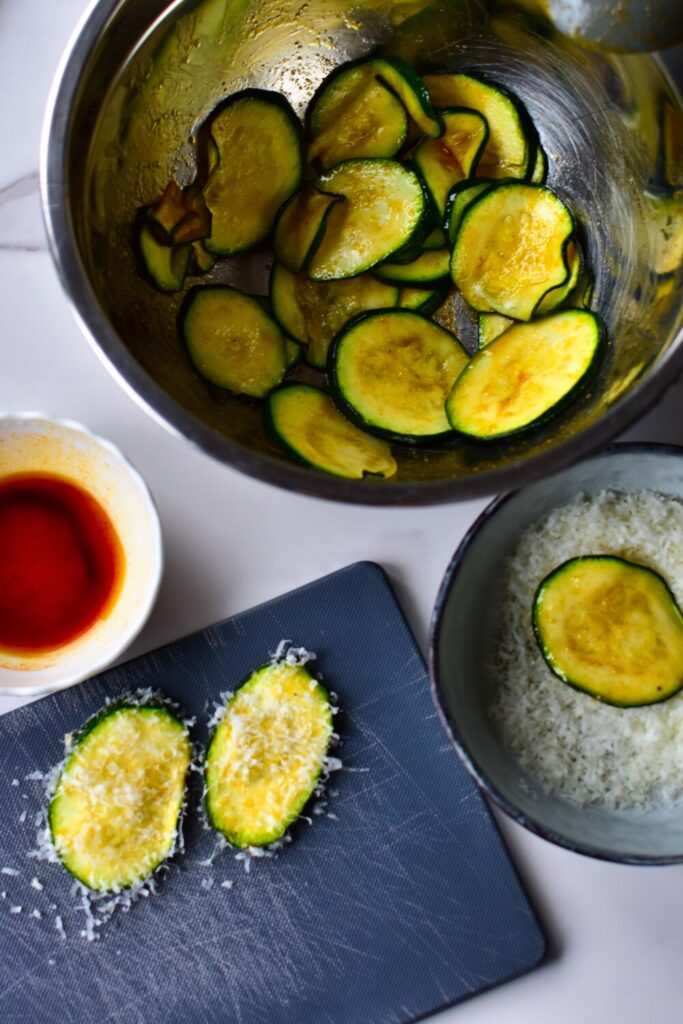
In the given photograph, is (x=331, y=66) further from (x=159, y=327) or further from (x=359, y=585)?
(x=359, y=585)

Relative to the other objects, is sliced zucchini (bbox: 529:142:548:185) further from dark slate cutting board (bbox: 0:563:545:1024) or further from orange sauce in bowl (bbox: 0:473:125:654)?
orange sauce in bowl (bbox: 0:473:125:654)

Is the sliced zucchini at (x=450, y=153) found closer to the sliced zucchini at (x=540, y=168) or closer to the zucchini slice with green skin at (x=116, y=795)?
the sliced zucchini at (x=540, y=168)

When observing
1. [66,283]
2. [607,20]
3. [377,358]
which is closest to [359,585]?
[377,358]

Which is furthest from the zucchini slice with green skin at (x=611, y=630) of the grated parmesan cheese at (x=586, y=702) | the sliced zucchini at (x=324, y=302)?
the sliced zucchini at (x=324, y=302)

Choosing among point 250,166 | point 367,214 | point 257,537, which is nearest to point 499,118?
point 367,214

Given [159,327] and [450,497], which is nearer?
[450,497]
